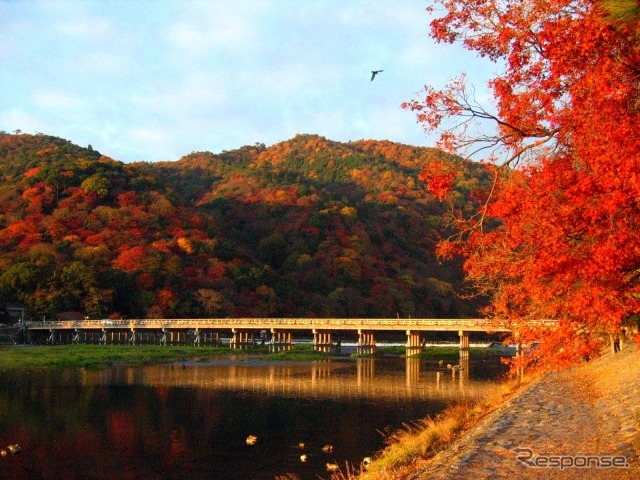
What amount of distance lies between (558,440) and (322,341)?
53.8 metres

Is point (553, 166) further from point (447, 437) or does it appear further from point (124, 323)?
point (124, 323)

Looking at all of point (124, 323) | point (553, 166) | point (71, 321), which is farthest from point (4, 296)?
point (553, 166)

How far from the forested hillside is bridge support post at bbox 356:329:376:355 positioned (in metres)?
12.8

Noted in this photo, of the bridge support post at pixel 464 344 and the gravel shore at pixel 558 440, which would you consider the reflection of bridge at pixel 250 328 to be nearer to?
the bridge support post at pixel 464 344

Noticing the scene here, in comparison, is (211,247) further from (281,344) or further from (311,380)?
(311,380)

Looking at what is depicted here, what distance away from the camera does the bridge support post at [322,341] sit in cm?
6333

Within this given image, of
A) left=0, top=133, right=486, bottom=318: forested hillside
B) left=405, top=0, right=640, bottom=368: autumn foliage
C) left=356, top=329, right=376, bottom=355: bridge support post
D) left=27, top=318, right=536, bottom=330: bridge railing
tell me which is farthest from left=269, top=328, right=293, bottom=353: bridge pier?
left=405, top=0, right=640, bottom=368: autumn foliage

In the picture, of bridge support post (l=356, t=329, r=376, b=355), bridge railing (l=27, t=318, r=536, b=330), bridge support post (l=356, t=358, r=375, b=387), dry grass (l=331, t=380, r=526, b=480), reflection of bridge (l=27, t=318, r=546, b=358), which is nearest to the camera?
dry grass (l=331, t=380, r=526, b=480)

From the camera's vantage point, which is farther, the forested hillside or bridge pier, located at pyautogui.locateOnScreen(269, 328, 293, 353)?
the forested hillside

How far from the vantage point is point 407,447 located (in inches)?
525

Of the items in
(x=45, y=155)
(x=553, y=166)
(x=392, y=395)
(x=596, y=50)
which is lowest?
(x=392, y=395)

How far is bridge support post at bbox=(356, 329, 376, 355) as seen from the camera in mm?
60797

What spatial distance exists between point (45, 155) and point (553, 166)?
4310 inches

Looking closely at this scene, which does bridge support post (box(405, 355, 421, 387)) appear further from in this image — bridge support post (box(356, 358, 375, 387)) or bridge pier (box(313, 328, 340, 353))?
bridge pier (box(313, 328, 340, 353))
